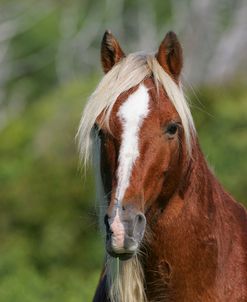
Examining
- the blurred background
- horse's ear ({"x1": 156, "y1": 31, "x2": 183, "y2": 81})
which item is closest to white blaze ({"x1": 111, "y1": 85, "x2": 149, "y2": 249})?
horse's ear ({"x1": 156, "y1": 31, "x2": 183, "y2": 81})

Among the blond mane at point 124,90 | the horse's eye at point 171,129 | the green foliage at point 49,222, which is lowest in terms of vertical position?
the green foliage at point 49,222

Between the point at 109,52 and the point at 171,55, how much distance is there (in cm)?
38

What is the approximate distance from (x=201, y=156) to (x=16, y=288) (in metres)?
5.90

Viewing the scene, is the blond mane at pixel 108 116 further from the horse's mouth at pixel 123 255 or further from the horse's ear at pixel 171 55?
the horse's mouth at pixel 123 255

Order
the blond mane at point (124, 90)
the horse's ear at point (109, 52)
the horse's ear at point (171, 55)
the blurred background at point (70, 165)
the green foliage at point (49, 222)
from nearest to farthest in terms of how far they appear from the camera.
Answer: the blond mane at point (124, 90) → the horse's ear at point (171, 55) → the horse's ear at point (109, 52) → the green foliage at point (49, 222) → the blurred background at point (70, 165)

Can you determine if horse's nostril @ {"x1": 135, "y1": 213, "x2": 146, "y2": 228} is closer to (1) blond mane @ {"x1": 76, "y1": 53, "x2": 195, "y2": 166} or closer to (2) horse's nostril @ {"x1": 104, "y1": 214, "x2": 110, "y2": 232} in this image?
(2) horse's nostril @ {"x1": 104, "y1": 214, "x2": 110, "y2": 232}

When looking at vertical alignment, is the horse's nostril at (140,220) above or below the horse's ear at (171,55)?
below

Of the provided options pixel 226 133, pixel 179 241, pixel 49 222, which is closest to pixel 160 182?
pixel 179 241

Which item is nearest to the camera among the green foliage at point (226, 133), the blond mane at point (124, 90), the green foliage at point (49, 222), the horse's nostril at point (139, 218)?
the horse's nostril at point (139, 218)

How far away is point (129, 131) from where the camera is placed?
628cm

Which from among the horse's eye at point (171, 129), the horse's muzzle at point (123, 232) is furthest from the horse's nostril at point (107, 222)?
the horse's eye at point (171, 129)

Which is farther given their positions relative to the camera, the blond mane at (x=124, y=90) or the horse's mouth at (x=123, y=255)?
the blond mane at (x=124, y=90)

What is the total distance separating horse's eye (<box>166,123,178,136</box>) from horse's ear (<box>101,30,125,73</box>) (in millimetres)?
640

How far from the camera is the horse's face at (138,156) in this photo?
237 inches
